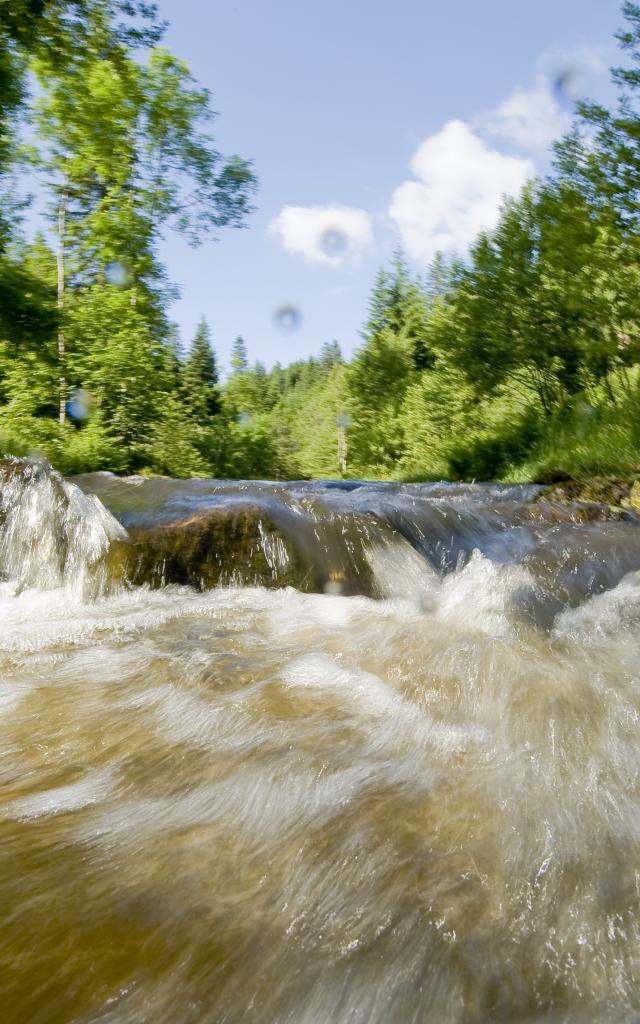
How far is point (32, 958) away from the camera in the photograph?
1.08 metres

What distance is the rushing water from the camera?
1.07m

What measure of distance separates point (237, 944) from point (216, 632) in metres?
2.18

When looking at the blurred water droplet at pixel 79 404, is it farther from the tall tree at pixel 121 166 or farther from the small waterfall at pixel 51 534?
the small waterfall at pixel 51 534

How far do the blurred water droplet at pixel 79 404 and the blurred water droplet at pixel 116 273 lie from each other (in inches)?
138

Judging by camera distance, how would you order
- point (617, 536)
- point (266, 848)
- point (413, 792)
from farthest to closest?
point (617, 536), point (413, 792), point (266, 848)

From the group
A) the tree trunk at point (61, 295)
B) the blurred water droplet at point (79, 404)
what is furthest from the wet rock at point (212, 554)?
the blurred water droplet at point (79, 404)

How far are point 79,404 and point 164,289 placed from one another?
17.1ft

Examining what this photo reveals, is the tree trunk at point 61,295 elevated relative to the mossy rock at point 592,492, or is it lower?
elevated

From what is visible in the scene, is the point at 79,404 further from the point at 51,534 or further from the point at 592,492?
the point at 592,492

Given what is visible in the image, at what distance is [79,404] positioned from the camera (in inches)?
547

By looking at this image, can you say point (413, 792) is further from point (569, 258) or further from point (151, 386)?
point (151, 386)

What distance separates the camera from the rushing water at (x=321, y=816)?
1073mm

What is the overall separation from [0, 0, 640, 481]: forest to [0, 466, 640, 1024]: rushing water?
6.28m

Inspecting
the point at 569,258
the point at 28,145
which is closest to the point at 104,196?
the point at 28,145
